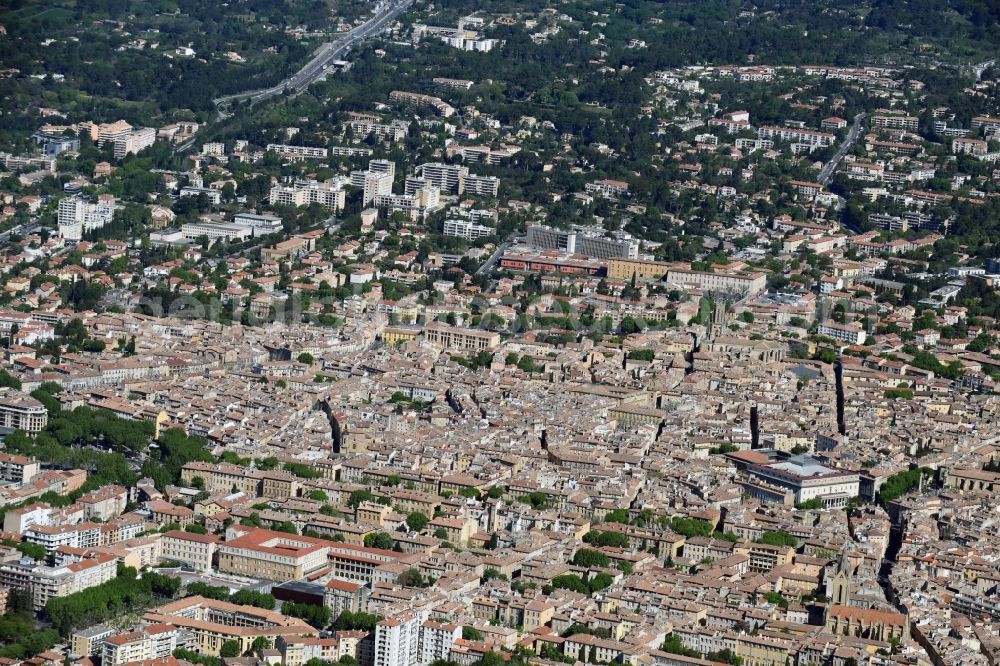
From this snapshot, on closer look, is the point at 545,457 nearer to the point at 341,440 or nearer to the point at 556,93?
the point at 341,440

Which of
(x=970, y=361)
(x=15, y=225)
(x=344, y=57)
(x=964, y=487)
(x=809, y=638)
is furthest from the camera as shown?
(x=344, y=57)

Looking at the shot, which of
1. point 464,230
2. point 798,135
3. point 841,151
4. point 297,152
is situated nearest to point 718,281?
point 464,230

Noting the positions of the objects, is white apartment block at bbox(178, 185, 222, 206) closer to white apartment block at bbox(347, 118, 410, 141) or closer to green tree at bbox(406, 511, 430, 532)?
white apartment block at bbox(347, 118, 410, 141)

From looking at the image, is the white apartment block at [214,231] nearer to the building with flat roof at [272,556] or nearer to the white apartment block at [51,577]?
the building with flat roof at [272,556]

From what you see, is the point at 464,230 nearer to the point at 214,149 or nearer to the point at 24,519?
the point at 214,149

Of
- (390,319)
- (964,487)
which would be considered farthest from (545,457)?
(390,319)

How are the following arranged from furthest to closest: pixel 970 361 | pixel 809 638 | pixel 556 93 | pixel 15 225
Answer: pixel 556 93
pixel 15 225
pixel 970 361
pixel 809 638

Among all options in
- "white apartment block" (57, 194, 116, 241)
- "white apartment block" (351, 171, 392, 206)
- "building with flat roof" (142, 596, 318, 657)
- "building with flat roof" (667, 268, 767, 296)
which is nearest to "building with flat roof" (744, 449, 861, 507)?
"building with flat roof" (142, 596, 318, 657)
